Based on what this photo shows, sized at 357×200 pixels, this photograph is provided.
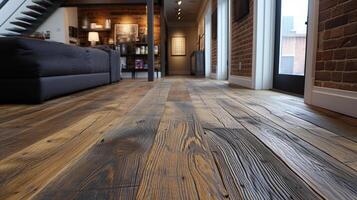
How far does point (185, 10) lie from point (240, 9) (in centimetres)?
757

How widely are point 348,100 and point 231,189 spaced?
141 cm

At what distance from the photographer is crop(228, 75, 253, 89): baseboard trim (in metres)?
4.12

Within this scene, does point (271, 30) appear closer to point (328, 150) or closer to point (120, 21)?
point (328, 150)

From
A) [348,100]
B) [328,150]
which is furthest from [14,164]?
[348,100]

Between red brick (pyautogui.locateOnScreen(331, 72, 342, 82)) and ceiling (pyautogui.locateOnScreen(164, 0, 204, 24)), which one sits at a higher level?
ceiling (pyautogui.locateOnScreen(164, 0, 204, 24))

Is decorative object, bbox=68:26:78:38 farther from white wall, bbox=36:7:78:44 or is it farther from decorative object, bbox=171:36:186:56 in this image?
decorative object, bbox=171:36:186:56

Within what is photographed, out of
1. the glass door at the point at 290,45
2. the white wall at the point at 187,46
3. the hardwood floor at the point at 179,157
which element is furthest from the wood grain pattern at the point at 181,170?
the white wall at the point at 187,46

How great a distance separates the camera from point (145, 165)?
925 millimetres

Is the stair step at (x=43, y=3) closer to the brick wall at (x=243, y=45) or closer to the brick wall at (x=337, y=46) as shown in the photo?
the brick wall at (x=243, y=45)

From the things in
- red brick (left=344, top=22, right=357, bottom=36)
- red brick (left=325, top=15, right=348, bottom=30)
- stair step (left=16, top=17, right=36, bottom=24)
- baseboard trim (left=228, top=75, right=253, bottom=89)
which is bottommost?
baseboard trim (left=228, top=75, right=253, bottom=89)

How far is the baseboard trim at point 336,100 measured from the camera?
179cm

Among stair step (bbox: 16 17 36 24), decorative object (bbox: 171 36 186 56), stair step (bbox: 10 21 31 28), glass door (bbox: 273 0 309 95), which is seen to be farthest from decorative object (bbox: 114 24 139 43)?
glass door (bbox: 273 0 309 95)

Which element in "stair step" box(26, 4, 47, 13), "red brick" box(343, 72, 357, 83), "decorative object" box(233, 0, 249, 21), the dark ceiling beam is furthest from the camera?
"stair step" box(26, 4, 47, 13)

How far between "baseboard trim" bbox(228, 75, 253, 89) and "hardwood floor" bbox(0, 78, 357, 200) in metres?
2.35
